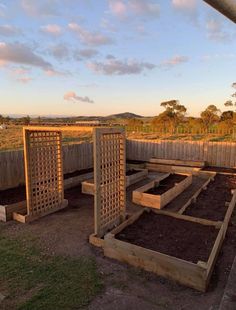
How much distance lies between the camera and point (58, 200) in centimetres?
643

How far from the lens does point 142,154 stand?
41.6 feet

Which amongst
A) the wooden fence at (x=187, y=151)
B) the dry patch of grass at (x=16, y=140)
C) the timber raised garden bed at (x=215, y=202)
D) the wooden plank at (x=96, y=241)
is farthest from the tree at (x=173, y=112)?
the wooden plank at (x=96, y=241)

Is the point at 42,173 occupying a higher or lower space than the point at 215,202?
higher

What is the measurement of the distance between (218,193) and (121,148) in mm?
3861

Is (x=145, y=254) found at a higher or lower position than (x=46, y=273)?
higher

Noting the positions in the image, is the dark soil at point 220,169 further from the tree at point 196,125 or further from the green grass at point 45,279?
the tree at point 196,125

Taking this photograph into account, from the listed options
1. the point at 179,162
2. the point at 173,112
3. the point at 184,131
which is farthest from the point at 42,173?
the point at 173,112

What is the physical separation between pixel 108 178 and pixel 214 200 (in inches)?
136

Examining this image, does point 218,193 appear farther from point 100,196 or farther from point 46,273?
point 46,273

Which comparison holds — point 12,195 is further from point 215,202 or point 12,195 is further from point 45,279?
point 215,202

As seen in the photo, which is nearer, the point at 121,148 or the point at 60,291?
the point at 60,291

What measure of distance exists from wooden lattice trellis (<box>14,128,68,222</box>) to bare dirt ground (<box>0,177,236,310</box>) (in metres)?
0.40

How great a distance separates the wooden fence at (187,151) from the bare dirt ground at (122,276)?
5819 mm

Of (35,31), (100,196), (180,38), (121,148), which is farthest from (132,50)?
(100,196)
